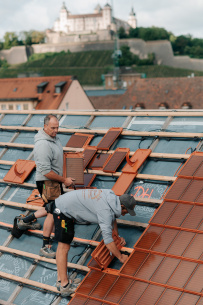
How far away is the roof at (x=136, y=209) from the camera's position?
14.8 ft

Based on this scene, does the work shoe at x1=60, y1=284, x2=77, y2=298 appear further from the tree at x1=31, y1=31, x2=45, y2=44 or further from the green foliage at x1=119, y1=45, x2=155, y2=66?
the tree at x1=31, y1=31, x2=45, y2=44

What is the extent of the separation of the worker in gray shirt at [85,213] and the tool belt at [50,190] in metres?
0.58

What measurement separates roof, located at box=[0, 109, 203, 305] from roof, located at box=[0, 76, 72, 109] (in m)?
28.9

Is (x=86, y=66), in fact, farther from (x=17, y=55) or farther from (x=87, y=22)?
(x=87, y=22)

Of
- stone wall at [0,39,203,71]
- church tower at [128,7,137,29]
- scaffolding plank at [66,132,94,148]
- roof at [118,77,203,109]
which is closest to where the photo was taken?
scaffolding plank at [66,132,94,148]

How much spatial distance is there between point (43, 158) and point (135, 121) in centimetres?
225

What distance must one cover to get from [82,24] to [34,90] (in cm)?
8502

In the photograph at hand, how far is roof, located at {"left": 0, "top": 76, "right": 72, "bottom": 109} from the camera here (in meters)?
37.2

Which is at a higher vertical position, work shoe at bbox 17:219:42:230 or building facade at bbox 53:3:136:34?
building facade at bbox 53:3:136:34

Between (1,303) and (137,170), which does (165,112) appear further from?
(1,303)

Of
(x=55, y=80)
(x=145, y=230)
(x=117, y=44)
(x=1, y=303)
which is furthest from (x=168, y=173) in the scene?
(x=117, y=44)

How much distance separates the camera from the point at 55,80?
3966 cm

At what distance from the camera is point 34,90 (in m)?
40.2

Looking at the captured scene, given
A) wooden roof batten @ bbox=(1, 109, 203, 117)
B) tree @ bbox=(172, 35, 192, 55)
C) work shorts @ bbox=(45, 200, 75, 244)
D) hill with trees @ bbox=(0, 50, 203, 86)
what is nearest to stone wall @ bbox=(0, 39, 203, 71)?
hill with trees @ bbox=(0, 50, 203, 86)
